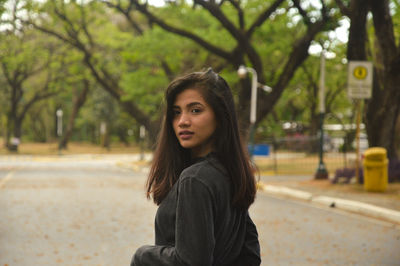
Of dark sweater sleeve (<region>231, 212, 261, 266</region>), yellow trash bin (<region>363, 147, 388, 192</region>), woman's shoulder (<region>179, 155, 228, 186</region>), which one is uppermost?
woman's shoulder (<region>179, 155, 228, 186</region>)

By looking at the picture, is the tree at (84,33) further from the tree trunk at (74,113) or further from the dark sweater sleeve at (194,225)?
the dark sweater sleeve at (194,225)

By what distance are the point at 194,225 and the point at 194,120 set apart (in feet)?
1.43

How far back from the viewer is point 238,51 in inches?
991

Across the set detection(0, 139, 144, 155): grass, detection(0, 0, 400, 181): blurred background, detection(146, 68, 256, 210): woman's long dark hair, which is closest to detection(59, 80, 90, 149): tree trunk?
detection(0, 0, 400, 181): blurred background

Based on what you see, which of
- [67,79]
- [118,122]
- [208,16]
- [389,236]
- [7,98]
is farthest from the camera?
[118,122]

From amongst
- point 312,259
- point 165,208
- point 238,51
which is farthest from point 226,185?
point 238,51

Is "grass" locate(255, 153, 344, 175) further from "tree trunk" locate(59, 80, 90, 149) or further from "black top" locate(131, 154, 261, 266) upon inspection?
"tree trunk" locate(59, 80, 90, 149)

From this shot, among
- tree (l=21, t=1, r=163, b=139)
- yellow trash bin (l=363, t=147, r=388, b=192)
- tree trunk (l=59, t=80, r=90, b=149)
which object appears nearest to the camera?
yellow trash bin (l=363, t=147, r=388, b=192)

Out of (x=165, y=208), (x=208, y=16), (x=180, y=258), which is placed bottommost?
(x=180, y=258)

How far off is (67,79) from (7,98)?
10.1 metres

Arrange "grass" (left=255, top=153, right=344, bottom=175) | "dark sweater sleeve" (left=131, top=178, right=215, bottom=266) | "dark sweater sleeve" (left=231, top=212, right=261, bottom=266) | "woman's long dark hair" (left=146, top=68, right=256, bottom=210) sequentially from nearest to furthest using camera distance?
"dark sweater sleeve" (left=131, top=178, right=215, bottom=266)
"woman's long dark hair" (left=146, top=68, right=256, bottom=210)
"dark sweater sleeve" (left=231, top=212, right=261, bottom=266)
"grass" (left=255, top=153, right=344, bottom=175)

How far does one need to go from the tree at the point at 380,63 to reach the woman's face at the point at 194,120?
13.5m

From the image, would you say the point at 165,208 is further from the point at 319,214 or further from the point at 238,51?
the point at 238,51

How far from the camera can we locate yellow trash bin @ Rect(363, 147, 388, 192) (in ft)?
45.5
